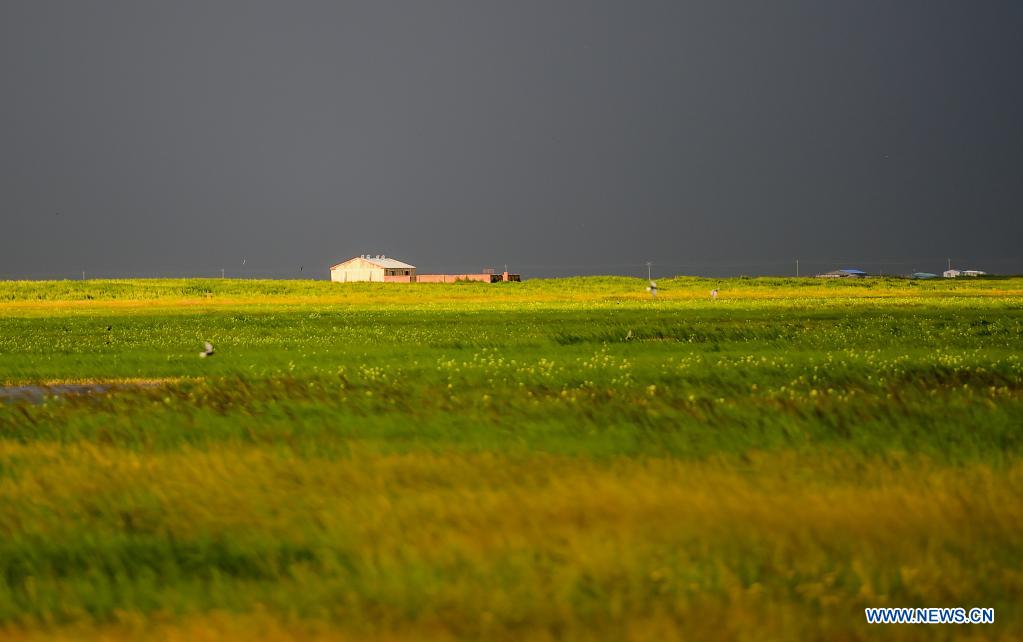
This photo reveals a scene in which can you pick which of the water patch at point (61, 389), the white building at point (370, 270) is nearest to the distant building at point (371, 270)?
the white building at point (370, 270)

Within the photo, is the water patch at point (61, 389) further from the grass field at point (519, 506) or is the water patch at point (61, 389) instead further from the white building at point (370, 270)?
the white building at point (370, 270)

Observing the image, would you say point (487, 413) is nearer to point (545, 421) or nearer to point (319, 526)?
point (545, 421)

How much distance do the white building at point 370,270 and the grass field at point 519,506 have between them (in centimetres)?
16622

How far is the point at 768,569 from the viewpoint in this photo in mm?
6914

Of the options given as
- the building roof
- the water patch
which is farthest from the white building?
the water patch

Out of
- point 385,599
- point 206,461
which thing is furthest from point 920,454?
point 206,461

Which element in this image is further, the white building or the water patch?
the white building

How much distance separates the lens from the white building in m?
186

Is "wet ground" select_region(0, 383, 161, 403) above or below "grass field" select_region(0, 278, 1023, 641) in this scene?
below

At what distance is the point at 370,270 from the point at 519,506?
18120 cm

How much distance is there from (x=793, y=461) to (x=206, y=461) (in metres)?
6.94

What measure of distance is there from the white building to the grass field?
6544 inches

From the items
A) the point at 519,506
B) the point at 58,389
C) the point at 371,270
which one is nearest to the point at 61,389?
the point at 58,389

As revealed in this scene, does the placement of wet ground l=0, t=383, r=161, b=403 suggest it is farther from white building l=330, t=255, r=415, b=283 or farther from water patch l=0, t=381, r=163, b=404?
white building l=330, t=255, r=415, b=283
